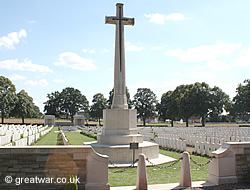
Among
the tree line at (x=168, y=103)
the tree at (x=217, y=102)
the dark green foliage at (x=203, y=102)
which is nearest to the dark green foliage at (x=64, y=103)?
the tree line at (x=168, y=103)

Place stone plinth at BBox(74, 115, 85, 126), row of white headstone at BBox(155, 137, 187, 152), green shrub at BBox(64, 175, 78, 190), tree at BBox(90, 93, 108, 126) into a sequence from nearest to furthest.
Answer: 1. green shrub at BBox(64, 175, 78, 190)
2. row of white headstone at BBox(155, 137, 187, 152)
3. stone plinth at BBox(74, 115, 85, 126)
4. tree at BBox(90, 93, 108, 126)

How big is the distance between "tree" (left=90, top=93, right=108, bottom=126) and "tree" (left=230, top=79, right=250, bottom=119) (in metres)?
35.1

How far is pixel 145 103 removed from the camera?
6128 cm

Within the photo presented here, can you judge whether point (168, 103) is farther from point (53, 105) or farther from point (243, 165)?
point (243, 165)

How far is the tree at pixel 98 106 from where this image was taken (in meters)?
67.0

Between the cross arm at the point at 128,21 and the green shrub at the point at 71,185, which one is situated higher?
the cross arm at the point at 128,21

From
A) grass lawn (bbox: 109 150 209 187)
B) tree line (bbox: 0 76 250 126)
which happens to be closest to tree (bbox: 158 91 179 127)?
tree line (bbox: 0 76 250 126)

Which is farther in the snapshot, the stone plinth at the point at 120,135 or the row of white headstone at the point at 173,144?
the row of white headstone at the point at 173,144

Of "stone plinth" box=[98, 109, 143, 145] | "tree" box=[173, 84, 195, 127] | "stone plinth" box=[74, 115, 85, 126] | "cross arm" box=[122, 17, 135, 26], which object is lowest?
"stone plinth" box=[74, 115, 85, 126]

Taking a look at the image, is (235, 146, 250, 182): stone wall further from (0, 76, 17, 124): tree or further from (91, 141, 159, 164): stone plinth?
(0, 76, 17, 124): tree

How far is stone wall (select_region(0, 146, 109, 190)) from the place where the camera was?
537 centimetres

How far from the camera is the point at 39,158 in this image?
5.50 metres

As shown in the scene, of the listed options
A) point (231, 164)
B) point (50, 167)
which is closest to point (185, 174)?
point (231, 164)

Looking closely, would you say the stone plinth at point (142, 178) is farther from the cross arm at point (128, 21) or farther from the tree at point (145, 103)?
the tree at point (145, 103)
